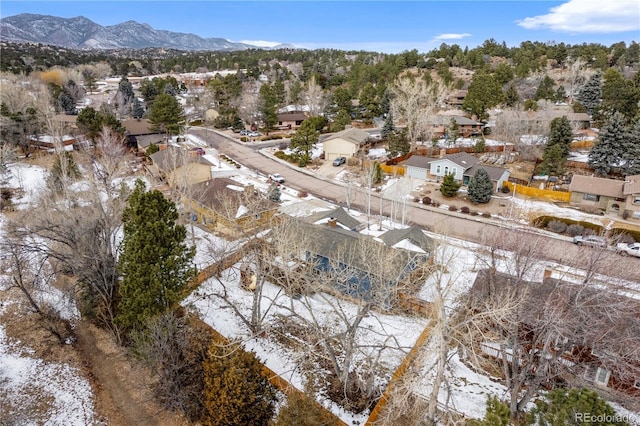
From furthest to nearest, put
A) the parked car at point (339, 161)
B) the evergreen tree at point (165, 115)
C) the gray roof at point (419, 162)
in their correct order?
the evergreen tree at point (165, 115), the parked car at point (339, 161), the gray roof at point (419, 162)

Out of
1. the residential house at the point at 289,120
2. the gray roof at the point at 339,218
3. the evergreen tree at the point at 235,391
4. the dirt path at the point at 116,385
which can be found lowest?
the dirt path at the point at 116,385

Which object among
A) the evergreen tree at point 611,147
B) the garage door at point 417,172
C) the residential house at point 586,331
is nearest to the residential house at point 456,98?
the evergreen tree at point 611,147

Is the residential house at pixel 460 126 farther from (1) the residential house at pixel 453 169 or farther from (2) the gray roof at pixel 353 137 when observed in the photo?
(1) the residential house at pixel 453 169

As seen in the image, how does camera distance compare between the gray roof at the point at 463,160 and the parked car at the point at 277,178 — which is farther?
the parked car at the point at 277,178

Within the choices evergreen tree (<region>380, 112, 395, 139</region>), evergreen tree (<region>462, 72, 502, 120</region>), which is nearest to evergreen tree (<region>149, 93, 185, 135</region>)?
evergreen tree (<region>380, 112, 395, 139</region>)

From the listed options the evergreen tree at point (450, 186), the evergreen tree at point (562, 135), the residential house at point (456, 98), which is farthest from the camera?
the residential house at point (456, 98)

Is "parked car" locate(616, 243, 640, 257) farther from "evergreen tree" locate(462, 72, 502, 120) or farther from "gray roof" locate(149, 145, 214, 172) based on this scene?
"gray roof" locate(149, 145, 214, 172)

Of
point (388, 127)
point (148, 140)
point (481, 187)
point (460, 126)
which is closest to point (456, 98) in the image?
point (460, 126)
